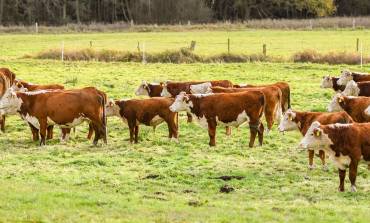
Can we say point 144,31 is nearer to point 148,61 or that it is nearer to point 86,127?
point 148,61

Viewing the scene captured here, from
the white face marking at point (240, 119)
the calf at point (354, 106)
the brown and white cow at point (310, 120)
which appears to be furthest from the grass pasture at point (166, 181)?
the calf at point (354, 106)

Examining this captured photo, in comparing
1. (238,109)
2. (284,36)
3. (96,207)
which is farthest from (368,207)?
(284,36)

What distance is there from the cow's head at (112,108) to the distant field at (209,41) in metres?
21.1

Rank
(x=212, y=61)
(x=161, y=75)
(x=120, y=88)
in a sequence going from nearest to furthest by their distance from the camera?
1. (x=120, y=88)
2. (x=161, y=75)
3. (x=212, y=61)

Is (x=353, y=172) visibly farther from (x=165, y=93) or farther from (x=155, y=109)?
(x=165, y=93)

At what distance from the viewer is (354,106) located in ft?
50.4

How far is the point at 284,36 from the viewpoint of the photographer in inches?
2119

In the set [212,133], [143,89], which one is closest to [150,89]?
[143,89]

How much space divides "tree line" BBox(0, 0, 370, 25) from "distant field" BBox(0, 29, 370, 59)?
52.1ft

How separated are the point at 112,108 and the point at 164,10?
6110 cm

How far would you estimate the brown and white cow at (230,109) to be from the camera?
1538cm

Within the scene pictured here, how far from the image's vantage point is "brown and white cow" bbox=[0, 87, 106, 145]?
1553 cm

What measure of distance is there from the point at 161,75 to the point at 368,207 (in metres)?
19.3

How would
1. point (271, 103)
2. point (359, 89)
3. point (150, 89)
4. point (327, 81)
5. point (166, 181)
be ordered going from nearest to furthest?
point (166, 181)
point (271, 103)
point (359, 89)
point (150, 89)
point (327, 81)
